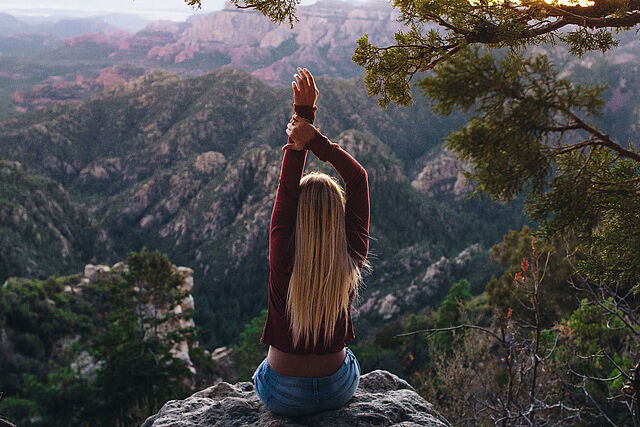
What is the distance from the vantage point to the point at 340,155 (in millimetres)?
2436

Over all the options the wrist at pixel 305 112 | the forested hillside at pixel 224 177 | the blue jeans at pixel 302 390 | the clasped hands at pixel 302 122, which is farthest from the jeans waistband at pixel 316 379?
the forested hillside at pixel 224 177

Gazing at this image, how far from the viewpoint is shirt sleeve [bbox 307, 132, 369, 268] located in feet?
8.00

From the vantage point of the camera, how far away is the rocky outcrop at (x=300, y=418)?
Result: 266cm

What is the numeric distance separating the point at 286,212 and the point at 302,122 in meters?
0.51

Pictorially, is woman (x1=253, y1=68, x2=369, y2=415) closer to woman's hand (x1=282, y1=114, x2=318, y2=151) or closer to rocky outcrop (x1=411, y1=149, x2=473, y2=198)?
woman's hand (x1=282, y1=114, x2=318, y2=151)

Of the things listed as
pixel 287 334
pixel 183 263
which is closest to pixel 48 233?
pixel 183 263

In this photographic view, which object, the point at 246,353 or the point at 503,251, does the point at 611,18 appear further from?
the point at 246,353

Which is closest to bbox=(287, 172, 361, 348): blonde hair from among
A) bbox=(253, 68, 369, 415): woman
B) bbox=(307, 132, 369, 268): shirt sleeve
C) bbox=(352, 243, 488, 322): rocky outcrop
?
bbox=(253, 68, 369, 415): woman

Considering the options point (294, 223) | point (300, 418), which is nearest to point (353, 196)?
point (294, 223)

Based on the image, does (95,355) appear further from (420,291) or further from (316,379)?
(420,291)

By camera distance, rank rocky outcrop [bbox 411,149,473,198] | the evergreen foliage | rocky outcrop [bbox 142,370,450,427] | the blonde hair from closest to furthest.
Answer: the blonde hair
rocky outcrop [bbox 142,370,450,427]
the evergreen foliage
rocky outcrop [bbox 411,149,473,198]

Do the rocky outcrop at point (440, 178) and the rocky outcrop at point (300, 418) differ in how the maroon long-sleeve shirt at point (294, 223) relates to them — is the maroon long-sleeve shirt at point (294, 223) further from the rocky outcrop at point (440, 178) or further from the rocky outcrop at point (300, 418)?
the rocky outcrop at point (440, 178)

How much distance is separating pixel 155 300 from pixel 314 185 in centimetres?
1376

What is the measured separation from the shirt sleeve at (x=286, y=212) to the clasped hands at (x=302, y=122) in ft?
0.19
